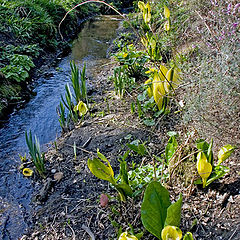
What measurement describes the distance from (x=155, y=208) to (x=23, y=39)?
16.0 ft

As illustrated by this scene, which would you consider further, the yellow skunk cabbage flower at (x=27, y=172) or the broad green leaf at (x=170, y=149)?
the yellow skunk cabbage flower at (x=27, y=172)

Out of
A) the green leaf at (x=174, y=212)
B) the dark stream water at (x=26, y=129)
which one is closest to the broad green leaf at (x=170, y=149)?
the green leaf at (x=174, y=212)

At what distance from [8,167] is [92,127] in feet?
3.00

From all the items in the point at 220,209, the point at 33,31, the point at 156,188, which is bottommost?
the point at 220,209

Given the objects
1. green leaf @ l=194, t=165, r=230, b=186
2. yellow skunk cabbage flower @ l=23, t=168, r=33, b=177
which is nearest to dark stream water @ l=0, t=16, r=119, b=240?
yellow skunk cabbage flower @ l=23, t=168, r=33, b=177

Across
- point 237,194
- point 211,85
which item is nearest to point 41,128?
point 211,85

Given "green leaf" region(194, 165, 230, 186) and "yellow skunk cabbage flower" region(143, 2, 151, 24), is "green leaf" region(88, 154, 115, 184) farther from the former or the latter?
"yellow skunk cabbage flower" region(143, 2, 151, 24)

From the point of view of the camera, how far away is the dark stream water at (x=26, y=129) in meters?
2.00

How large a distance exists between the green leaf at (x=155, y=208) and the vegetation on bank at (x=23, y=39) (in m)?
2.81

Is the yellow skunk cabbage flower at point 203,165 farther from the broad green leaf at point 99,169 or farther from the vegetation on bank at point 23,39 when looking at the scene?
the vegetation on bank at point 23,39

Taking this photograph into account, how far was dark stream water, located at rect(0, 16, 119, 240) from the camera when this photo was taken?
2.00 m

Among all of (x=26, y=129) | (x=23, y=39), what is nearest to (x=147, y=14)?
(x=26, y=129)

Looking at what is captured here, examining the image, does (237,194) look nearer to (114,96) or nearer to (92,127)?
(92,127)

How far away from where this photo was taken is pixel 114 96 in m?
3.38
